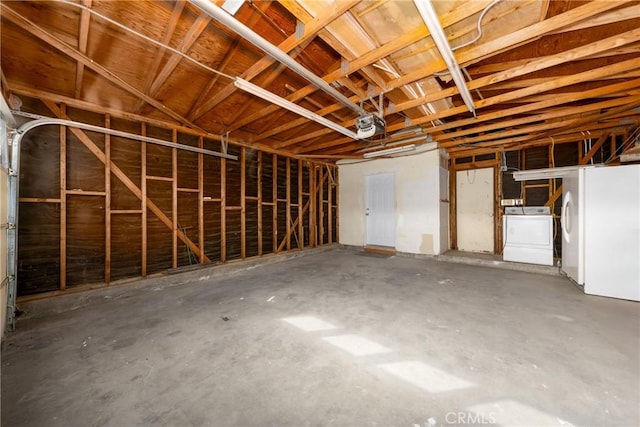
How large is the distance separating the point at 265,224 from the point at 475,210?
5.01 metres

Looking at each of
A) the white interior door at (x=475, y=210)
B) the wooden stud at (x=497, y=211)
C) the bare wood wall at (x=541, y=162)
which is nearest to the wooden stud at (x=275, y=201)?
the bare wood wall at (x=541, y=162)

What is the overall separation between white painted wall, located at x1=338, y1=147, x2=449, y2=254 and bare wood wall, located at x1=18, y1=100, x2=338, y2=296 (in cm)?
272

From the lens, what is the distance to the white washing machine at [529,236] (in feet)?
13.5

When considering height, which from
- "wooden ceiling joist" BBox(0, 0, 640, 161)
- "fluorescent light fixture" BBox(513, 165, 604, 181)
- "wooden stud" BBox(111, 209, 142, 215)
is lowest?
"wooden stud" BBox(111, 209, 142, 215)

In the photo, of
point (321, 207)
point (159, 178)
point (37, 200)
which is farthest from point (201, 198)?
point (321, 207)

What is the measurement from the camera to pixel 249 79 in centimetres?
250

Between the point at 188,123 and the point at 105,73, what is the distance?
124 centimetres

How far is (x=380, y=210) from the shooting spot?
237 inches

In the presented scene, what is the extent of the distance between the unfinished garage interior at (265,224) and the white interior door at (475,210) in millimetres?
468

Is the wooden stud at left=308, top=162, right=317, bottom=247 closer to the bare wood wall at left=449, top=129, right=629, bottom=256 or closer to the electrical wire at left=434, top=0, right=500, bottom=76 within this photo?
the bare wood wall at left=449, top=129, right=629, bottom=256

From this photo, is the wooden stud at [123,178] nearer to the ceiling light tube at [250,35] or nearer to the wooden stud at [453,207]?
the ceiling light tube at [250,35]

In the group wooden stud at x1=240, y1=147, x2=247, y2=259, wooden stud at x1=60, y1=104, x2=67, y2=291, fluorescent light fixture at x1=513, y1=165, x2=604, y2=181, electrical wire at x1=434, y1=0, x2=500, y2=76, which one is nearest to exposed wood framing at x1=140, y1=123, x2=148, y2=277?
wooden stud at x1=60, y1=104, x2=67, y2=291

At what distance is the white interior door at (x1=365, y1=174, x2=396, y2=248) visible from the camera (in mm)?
5828

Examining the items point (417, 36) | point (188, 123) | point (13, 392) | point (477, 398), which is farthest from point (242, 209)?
point (477, 398)
